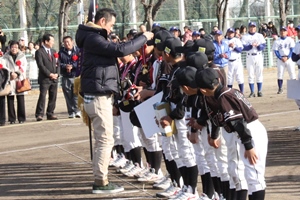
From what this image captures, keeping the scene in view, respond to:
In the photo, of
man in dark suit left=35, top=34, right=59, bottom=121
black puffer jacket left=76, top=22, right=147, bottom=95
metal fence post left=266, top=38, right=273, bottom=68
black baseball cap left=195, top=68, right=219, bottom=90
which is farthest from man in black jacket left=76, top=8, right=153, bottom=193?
metal fence post left=266, top=38, right=273, bottom=68

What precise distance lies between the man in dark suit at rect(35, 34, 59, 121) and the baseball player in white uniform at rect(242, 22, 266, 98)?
6.21 m

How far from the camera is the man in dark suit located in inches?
752

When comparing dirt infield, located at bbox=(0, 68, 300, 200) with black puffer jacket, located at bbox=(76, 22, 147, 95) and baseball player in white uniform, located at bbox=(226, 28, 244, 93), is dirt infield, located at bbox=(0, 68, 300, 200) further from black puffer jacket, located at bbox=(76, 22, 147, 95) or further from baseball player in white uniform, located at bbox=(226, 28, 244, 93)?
baseball player in white uniform, located at bbox=(226, 28, 244, 93)

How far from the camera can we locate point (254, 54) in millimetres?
22875

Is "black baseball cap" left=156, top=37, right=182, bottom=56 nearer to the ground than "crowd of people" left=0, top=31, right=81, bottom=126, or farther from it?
farther from it

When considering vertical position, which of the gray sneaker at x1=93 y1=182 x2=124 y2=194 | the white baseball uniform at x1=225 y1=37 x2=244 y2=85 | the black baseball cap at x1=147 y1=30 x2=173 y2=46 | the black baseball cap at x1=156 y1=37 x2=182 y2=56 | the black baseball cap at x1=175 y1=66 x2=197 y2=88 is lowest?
the gray sneaker at x1=93 y1=182 x2=124 y2=194

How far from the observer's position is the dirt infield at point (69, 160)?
10.1 meters

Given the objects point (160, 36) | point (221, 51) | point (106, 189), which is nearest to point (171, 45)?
point (160, 36)

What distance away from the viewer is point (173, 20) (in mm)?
39062

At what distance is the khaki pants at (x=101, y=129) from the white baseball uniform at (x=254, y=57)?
13.3m

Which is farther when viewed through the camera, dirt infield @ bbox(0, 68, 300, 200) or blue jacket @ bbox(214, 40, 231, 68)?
blue jacket @ bbox(214, 40, 231, 68)

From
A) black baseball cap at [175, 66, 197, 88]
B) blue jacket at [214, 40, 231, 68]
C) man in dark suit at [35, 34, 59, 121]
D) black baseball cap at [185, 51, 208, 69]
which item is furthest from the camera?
blue jacket at [214, 40, 231, 68]

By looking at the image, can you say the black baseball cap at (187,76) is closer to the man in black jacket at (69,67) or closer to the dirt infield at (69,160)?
the dirt infield at (69,160)

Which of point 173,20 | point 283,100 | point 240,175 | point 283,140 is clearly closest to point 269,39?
point 173,20
